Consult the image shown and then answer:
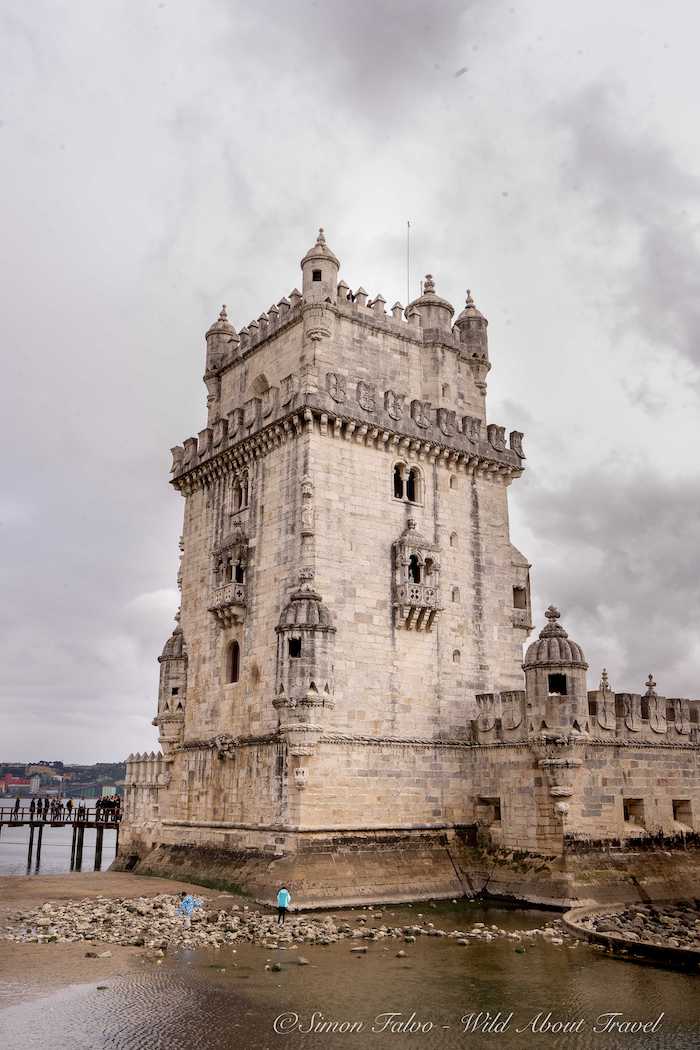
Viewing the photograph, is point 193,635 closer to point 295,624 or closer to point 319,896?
point 295,624

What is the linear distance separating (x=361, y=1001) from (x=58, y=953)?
7763 mm

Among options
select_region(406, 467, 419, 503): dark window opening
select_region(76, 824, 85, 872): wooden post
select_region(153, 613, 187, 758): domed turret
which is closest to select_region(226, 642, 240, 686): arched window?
select_region(153, 613, 187, 758): domed turret

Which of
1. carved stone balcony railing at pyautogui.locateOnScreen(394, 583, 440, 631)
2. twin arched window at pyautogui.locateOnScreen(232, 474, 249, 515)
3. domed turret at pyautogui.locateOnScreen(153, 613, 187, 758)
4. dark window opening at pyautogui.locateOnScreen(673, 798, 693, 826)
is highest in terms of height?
twin arched window at pyautogui.locateOnScreen(232, 474, 249, 515)

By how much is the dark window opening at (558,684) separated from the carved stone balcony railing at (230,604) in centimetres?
1090

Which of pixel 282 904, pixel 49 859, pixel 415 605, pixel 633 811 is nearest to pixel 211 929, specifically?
pixel 282 904

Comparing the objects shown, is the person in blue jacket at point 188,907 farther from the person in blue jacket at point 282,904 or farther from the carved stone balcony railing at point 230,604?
the carved stone balcony railing at point 230,604

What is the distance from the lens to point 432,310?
3734 cm

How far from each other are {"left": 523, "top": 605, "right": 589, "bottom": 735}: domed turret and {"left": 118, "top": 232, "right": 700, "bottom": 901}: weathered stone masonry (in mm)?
71

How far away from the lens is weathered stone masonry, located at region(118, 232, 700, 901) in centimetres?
2927

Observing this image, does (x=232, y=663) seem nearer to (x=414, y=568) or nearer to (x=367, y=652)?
(x=367, y=652)

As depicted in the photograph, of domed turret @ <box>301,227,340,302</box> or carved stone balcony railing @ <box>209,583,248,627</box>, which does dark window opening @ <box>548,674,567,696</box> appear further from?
domed turret @ <box>301,227,340,302</box>

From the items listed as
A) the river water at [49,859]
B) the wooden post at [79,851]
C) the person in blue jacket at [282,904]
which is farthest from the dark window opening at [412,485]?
the wooden post at [79,851]

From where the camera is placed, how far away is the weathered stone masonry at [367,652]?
2927 cm

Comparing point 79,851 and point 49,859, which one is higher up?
point 79,851
